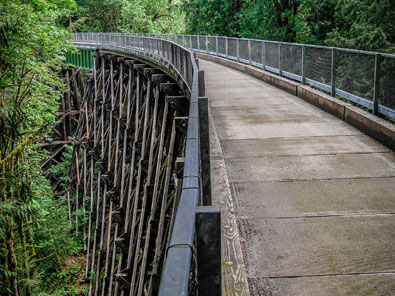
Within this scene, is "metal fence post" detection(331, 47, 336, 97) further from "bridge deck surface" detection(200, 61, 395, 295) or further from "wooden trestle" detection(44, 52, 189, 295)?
"wooden trestle" detection(44, 52, 189, 295)

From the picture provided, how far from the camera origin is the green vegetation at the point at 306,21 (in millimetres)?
12695

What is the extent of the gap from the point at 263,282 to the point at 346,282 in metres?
0.57

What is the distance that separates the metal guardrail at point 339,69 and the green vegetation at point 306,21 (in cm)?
188

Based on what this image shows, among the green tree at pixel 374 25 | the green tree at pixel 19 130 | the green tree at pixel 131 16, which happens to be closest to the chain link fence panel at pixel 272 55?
the green tree at pixel 374 25

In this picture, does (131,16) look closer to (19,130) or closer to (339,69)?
(19,130)

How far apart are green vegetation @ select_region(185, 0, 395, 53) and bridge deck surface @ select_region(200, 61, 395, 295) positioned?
17.7 feet

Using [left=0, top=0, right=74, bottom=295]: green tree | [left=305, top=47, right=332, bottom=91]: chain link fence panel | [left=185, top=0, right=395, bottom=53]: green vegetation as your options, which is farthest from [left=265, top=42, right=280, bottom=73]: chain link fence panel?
[left=0, top=0, right=74, bottom=295]: green tree

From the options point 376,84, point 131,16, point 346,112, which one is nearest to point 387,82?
point 376,84

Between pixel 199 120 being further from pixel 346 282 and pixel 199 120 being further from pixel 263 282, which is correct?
pixel 346 282

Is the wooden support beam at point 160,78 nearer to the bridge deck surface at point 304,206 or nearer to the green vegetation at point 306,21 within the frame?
the green vegetation at point 306,21

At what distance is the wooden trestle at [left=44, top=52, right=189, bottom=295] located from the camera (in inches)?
394

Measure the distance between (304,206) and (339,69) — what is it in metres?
5.31

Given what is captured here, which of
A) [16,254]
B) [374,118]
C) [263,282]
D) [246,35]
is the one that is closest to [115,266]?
[16,254]

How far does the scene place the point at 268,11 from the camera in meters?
26.2
